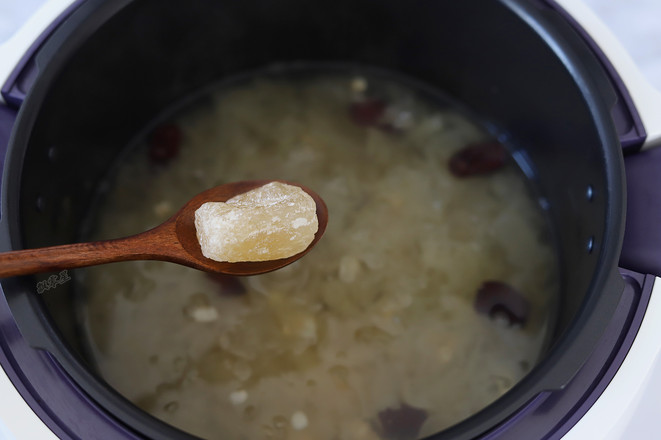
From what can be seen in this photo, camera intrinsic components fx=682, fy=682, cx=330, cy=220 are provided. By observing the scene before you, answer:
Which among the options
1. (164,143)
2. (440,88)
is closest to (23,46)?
(164,143)

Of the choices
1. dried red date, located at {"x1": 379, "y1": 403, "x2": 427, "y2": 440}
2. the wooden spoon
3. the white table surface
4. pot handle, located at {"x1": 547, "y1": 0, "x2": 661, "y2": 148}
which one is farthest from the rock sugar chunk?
the white table surface

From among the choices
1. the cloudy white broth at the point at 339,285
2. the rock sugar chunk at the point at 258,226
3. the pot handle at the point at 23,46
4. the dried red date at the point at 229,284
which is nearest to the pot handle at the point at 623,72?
the cloudy white broth at the point at 339,285

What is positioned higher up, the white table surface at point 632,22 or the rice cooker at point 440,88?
the white table surface at point 632,22

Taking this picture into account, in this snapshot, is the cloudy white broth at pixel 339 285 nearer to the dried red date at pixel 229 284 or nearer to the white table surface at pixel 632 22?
the dried red date at pixel 229 284

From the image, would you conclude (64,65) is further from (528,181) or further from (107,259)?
(528,181)

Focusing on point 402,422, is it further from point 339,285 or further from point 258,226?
point 258,226

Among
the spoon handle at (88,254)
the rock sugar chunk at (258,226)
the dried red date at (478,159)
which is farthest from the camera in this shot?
the dried red date at (478,159)
